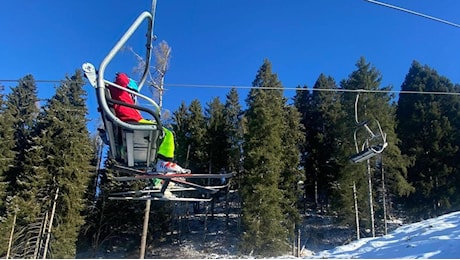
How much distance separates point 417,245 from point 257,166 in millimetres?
14821

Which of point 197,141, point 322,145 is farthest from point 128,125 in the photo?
point 322,145

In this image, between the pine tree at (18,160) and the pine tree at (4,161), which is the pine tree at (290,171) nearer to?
the pine tree at (18,160)

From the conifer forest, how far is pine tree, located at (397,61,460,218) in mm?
74

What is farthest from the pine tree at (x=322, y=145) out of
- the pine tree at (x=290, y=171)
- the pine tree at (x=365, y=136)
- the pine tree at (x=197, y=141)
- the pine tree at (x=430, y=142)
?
the pine tree at (x=197, y=141)

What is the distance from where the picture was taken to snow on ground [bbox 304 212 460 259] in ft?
18.7

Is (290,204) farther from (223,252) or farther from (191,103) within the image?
(191,103)

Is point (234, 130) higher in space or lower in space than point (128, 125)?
higher

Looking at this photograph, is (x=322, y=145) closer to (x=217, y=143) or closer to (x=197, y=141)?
(x=217, y=143)

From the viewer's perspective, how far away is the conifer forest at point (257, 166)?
19141 mm

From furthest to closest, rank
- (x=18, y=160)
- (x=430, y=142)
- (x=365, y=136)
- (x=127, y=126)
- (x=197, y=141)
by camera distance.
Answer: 1. (x=197, y=141)
2. (x=430, y=142)
3. (x=18, y=160)
4. (x=365, y=136)
5. (x=127, y=126)

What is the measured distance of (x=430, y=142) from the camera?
2516 centimetres

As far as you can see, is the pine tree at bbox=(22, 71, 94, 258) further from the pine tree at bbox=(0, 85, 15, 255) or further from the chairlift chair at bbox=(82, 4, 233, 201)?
the chairlift chair at bbox=(82, 4, 233, 201)

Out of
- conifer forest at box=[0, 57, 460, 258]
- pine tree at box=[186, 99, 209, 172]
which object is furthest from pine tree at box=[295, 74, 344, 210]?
pine tree at box=[186, 99, 209, 172]

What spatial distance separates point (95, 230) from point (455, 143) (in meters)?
24.8
